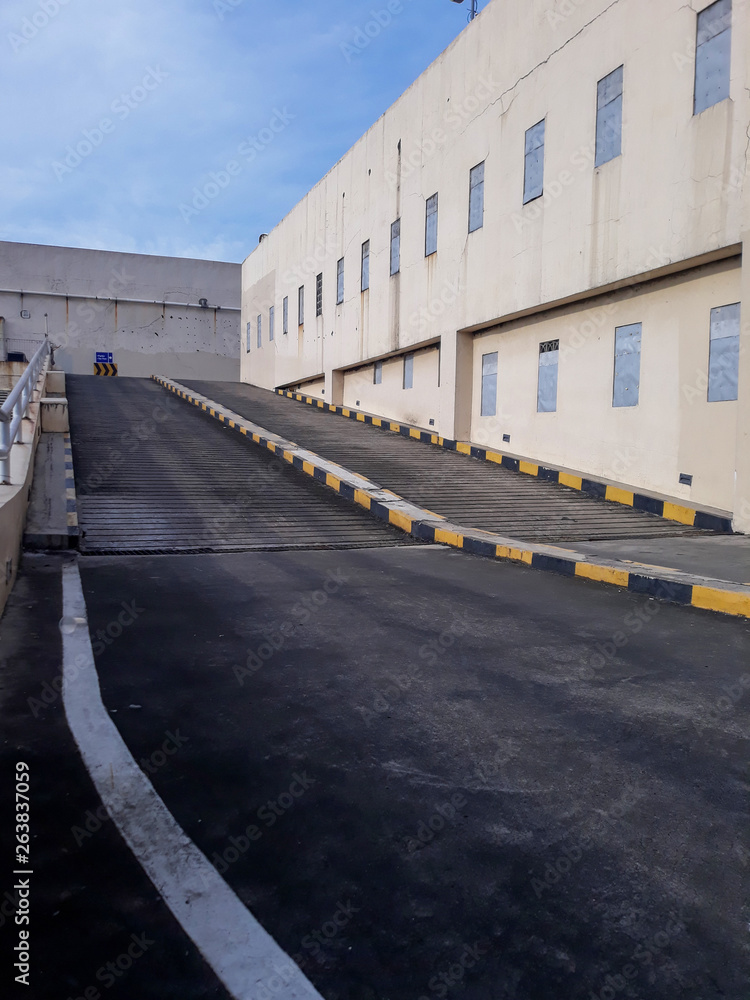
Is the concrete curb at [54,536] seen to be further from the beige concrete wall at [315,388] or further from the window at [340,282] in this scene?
the beige concrete wall at [315,388]

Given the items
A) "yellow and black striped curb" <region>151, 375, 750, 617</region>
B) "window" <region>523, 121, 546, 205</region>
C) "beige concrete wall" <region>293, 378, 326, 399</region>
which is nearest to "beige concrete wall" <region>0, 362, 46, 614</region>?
"yellow and black striped curb" <region>151, 375, 750, 617</region>

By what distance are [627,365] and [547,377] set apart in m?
2.12

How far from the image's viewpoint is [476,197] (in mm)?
14680

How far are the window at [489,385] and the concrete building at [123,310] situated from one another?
2354cm

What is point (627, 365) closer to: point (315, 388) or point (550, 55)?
point (550, 55)

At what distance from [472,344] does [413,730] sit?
13269 mm

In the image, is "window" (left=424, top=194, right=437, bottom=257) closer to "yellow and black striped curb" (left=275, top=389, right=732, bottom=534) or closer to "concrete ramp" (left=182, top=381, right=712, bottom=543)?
"yellow and black striped curb" (left=275, top=389, right=732, bottom=534)

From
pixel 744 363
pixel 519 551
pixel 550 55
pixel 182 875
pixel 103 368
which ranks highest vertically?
pixel 550 55

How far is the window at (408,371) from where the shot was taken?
18.1 meters

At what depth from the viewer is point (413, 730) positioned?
3.05 m

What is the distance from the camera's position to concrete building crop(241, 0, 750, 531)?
30.0 ft

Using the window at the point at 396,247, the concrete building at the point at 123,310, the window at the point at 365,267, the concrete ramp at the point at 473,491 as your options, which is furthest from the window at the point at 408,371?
the concrete building at the point at 123,310

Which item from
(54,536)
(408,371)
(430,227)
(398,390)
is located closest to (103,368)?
(398,390)

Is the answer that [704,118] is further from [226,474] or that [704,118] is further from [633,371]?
[226,474]
